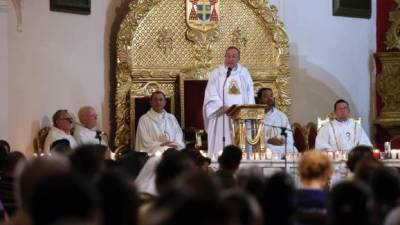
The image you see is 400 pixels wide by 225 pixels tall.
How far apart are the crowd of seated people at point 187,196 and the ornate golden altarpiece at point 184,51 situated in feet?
25.5

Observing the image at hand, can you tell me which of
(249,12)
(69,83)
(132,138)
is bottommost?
(132,138)

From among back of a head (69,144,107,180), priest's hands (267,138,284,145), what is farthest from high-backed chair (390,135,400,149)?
back of a head (69,144,107,180)

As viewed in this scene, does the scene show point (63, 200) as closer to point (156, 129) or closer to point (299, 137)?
point (156, 129)

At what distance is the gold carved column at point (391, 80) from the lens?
1518 centimetres

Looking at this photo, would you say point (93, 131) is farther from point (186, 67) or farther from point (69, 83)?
point (186, 67)

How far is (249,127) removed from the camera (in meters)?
11.6

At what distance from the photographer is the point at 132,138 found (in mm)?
13523

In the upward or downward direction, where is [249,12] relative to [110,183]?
upward

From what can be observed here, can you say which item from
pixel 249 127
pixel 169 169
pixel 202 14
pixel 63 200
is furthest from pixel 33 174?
pixel 202 14

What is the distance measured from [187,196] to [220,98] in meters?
9.52

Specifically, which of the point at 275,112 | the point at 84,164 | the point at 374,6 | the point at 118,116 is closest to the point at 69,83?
the point at 118,116

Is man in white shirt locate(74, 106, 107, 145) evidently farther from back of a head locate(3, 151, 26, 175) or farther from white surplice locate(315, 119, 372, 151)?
back of a head locate(3, 151, 26, 175)

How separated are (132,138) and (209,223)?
35.9ft

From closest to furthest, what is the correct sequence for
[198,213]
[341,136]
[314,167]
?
[198,213], [314,167], [341,136]
